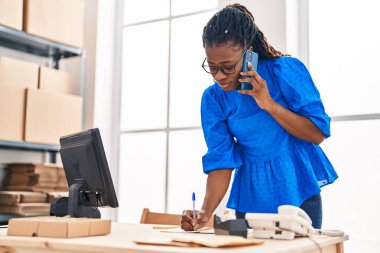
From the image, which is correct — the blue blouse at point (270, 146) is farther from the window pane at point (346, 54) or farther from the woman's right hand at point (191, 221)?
the window pane at point (346, 54)

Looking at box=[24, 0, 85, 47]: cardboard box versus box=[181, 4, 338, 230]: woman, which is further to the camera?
box=[24, 0, 85, 47]: cardboard box

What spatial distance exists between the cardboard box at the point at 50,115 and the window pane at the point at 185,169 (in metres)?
0.64

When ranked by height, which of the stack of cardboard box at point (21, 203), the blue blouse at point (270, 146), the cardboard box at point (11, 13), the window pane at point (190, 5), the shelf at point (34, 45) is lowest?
the stack of cardboard box at point (21, 203)

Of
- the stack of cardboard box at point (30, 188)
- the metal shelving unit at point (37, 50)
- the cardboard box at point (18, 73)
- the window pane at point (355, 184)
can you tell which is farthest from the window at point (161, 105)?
the window pane at point (355, 184)

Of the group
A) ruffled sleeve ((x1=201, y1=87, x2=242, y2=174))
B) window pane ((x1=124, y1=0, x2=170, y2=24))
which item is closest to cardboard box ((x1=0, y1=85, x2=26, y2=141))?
window pane ((x1=124, y1=0, x2=170, y2=24))

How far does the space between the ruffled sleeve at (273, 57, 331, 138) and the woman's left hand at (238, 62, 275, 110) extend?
3.2 inches

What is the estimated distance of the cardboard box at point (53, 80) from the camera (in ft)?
10.1

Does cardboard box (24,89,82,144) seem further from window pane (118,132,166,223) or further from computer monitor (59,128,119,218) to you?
computer monitor (59,128,119,218)

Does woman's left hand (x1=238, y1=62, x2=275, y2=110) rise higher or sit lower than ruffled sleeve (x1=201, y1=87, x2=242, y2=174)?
higher

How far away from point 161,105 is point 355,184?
55.7 inches

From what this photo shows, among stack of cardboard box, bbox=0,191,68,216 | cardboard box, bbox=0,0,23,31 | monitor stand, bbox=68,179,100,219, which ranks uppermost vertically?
cardboard box, bbox=0,0,23,31

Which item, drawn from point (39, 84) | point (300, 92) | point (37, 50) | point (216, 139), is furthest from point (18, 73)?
point (300, 92)

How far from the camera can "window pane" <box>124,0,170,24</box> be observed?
11.5ft

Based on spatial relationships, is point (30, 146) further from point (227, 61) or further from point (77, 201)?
point (227, 61)
